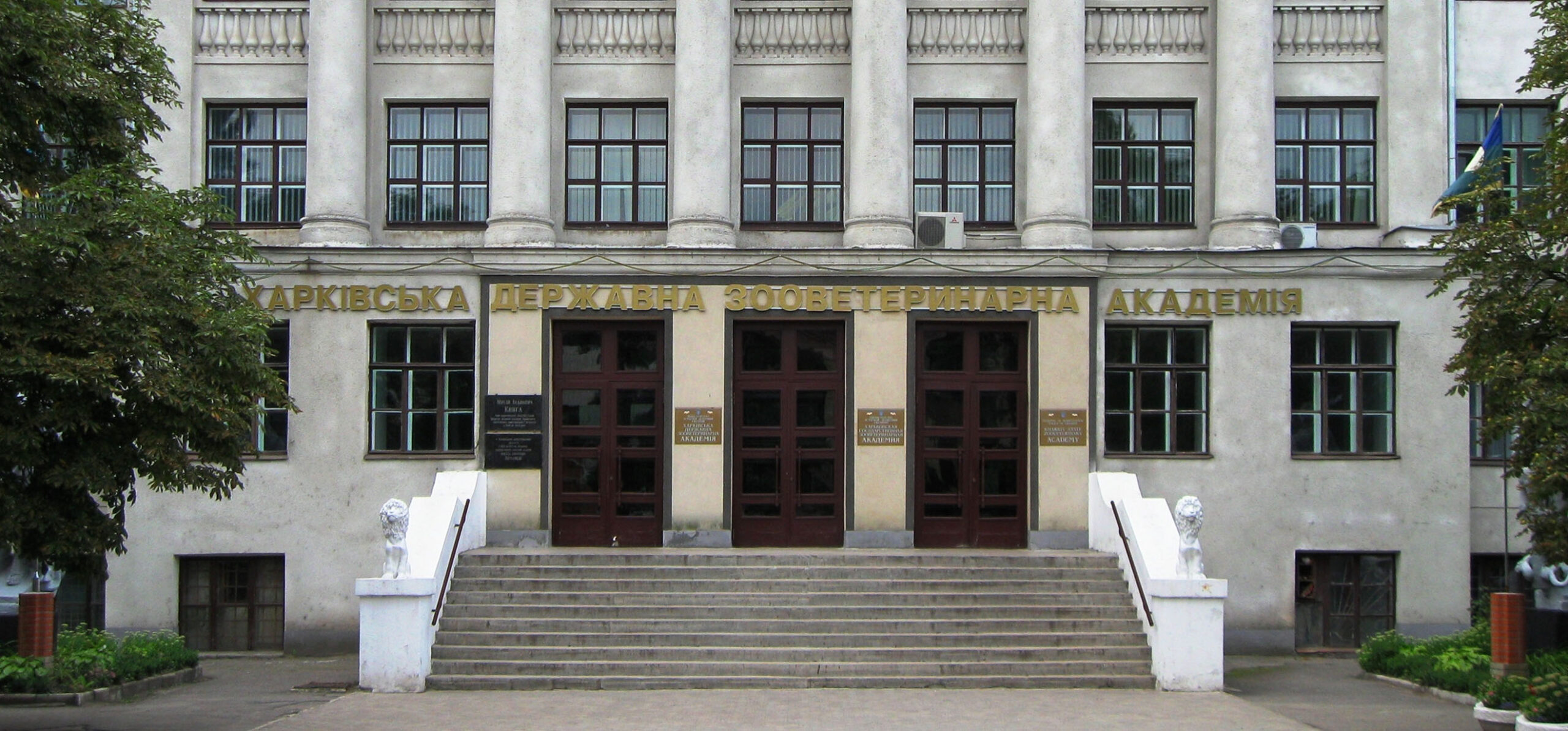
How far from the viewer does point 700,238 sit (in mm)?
20547

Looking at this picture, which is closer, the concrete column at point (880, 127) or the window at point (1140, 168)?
the concrete column at point (880, 127)

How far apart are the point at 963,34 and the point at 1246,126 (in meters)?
4.39

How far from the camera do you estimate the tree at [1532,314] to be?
13383 millimetres

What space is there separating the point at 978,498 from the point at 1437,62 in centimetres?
940

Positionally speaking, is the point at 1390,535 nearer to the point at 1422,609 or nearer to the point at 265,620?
the point at 1422,609

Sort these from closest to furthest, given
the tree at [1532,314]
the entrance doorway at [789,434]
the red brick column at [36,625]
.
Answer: the tree at [1532,314]
the red brick column at [36,625]
the entrance doorway at [789,434]

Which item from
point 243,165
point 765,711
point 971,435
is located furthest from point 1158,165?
point 243,165

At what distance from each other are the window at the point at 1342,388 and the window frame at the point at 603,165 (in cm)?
980

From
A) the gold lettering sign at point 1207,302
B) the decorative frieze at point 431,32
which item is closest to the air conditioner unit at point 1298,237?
the gold lettering sign at point 1207,302

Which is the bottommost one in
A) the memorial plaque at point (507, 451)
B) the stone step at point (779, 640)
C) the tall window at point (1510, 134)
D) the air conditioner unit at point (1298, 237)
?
the stone step at point (779, 640)

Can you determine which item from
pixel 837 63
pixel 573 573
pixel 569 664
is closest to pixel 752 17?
pixel 837 63

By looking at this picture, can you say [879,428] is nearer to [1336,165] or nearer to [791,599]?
[791,599]

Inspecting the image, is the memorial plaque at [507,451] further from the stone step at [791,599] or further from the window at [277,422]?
the window at [277,422]

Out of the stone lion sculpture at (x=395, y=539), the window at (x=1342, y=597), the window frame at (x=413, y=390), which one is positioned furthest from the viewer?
the window frame at (x=413, y=390)
